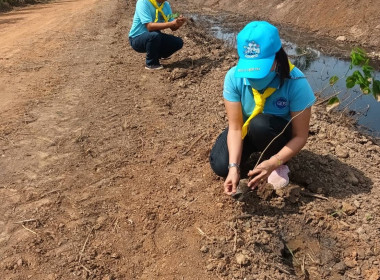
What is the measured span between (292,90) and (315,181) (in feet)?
2.83

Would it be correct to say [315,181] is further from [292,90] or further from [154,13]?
[154,13]

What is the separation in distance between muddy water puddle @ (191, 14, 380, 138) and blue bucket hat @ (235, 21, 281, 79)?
722 millimetres

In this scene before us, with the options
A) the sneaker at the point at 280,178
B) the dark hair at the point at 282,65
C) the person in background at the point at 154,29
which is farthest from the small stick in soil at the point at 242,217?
the person in background at the point at 154,29

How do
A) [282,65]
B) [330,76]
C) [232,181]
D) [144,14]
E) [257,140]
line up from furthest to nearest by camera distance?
1. [330,76]
2. [144,14]
3. [257,140]
4. [232,181]
5. [282,65]

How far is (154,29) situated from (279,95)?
2.92m

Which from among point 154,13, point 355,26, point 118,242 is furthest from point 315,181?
point 355,26

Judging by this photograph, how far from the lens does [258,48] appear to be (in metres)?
2.13

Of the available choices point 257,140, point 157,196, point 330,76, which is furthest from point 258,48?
point 330,76

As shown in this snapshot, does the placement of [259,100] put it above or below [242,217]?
above

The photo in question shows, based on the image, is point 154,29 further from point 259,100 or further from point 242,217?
point 242,217

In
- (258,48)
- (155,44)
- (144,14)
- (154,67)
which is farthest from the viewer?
(154,67)

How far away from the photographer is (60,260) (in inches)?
85.4

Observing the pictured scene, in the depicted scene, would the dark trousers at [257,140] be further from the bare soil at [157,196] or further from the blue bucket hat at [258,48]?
the blue bucket hat at [258,48]

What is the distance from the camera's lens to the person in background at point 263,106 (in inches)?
84.7
